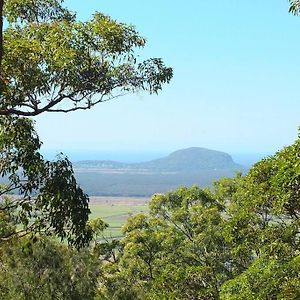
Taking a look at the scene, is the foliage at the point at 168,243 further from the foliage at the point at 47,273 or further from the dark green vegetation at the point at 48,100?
the dark green vegetation at the point at 48,100

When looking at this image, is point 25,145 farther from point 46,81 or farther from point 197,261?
point 197,261

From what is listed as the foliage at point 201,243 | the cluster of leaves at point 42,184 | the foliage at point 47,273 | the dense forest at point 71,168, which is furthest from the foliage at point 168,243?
the cluster of leaves at point 42,184

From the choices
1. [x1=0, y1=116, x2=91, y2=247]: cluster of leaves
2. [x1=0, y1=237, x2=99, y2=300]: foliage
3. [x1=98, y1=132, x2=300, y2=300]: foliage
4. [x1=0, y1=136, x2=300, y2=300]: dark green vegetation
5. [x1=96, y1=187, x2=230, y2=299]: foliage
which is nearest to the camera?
[x1=0, y1=116, x2=91, y2=247]: cluster of leaves

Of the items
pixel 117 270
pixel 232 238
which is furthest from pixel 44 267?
pixel 232 238

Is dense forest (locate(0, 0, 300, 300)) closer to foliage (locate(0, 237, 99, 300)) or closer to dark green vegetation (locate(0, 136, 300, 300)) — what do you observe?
dark green vegetation (locate(0, 136, 300, 300))

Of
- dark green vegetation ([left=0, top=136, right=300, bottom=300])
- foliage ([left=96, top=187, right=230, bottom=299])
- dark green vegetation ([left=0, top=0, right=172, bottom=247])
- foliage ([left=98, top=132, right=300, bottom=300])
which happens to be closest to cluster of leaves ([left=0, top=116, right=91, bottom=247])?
dark green vegetation ([left=0, top=0, right=172, bottom=247])

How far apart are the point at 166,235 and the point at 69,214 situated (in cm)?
1086

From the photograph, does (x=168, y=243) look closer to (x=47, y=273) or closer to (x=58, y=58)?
(x=47, y=273)

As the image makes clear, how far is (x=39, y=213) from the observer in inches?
305

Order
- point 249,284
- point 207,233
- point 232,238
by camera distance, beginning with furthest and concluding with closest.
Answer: point 207,233 → point 232,238 → point 249,284

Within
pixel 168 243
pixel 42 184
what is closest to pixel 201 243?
pixel 168 243

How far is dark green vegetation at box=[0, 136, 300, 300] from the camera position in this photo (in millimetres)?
11344

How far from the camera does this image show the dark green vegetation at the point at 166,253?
11.3 meters

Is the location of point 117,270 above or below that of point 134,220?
below
